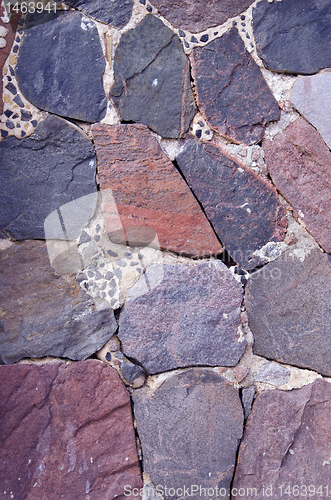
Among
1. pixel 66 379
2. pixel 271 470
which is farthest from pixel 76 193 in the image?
pixel 271 470

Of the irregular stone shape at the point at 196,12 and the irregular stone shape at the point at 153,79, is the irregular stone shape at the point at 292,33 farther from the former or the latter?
the irregular stone shape at the point at 153,79

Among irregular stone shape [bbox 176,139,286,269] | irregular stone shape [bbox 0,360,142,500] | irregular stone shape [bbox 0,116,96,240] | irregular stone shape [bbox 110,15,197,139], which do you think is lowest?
irregular stone shape [bbox 0,360,142,500]

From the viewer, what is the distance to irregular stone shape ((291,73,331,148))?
1.00 metres

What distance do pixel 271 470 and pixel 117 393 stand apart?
488 mm

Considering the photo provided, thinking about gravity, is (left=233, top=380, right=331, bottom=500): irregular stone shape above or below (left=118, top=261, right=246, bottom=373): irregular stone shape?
below

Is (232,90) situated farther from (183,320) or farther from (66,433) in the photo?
(66,433)

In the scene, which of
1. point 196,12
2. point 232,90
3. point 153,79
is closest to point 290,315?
point 232,90

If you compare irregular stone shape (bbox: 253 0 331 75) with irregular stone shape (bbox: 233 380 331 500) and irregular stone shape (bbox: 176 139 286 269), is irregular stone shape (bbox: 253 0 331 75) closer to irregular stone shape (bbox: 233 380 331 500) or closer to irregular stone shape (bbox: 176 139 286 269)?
irregular stone shape (bbox: 176 139 286 269)

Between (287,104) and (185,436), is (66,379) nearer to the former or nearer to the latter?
(185,436)

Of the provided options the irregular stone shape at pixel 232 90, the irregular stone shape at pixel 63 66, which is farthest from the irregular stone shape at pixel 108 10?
the irregular stone shape at pixel 232 90

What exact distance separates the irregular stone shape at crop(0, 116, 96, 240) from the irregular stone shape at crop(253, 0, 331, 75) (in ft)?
1.89

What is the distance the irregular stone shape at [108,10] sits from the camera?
0.94 metres

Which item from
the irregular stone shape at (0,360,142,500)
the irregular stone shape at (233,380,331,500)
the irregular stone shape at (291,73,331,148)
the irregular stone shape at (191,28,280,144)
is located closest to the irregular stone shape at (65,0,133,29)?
the irregular stone shape at (191,28,280,144)

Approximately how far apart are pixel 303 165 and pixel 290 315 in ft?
1.42
